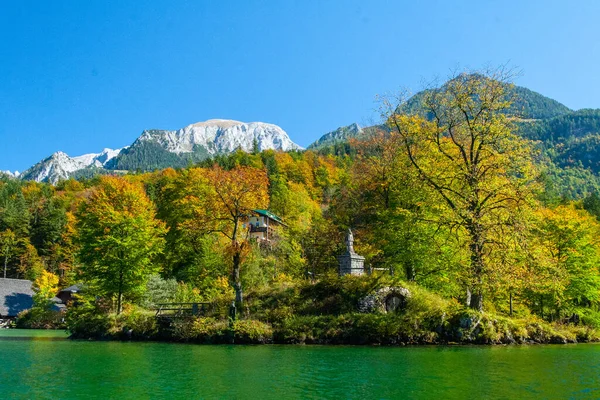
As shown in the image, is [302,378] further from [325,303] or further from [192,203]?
[192,203]

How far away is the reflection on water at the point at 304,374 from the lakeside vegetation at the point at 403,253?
15.7 feet

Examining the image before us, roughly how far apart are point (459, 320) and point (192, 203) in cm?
2989

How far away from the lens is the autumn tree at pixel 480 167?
86.3ft

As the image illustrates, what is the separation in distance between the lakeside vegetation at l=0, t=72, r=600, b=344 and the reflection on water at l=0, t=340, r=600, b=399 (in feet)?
15.7

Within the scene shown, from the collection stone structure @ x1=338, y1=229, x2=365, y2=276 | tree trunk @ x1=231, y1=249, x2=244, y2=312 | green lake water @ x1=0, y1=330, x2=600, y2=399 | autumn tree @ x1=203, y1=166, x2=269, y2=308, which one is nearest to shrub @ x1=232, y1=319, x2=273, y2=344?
tree trunk @ x1=231, y1=249, x2=244, y2=312

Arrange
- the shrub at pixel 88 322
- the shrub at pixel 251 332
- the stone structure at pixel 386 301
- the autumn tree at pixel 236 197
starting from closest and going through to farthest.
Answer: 1. the shrub at pixel 251 332
2. the stone structure at pixel 386 301
3. the shrub at pixel 88 322
4. the autumn tree at pixel 236 197

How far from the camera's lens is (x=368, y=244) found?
119ft

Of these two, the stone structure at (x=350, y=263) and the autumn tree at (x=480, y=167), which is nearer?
the autumn tree at (x=480, y=167)

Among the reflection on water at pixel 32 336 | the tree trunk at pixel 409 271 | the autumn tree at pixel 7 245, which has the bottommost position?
the reflection on water at pixel 32 336

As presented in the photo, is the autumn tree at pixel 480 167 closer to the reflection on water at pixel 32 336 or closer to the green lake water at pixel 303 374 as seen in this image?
the green lake water at pixel 303 374

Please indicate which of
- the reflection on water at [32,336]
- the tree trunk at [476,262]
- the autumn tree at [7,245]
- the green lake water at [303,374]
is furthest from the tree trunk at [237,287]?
the autumn tree at [7,245]

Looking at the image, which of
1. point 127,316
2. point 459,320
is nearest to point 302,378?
point 459,320

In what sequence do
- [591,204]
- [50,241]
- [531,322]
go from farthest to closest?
[50,241]
[591,204]
[531,322]

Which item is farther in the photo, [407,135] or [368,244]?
[368,244]
